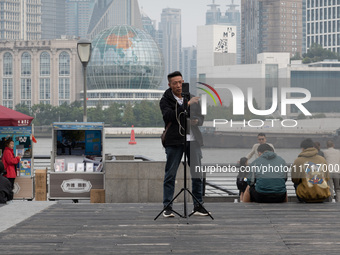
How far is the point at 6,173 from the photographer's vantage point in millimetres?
16453

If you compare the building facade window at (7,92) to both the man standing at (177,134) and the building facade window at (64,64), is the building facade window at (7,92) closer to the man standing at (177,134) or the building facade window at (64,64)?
the building facade window at (64,64)

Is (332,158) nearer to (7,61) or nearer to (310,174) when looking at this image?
(310,174)

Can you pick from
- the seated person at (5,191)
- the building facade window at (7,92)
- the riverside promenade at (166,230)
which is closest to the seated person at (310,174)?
the riverside promenade at (166,230)

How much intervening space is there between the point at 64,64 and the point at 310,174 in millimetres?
174347

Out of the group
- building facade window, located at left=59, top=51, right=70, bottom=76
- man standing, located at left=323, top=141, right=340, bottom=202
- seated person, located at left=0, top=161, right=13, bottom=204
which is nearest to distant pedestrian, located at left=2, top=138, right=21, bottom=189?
seated person, located at left=0, top=161, right=13, bottom=204

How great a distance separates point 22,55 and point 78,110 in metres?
32.0

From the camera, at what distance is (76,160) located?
1705 cm

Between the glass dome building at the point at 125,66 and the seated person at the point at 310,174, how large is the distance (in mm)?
169614

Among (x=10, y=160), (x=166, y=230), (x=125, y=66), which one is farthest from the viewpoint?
(x=125, y=66)

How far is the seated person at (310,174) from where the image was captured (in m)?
12.1

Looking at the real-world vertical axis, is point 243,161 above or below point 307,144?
below

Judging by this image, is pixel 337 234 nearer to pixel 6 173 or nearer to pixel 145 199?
pixel 145 199

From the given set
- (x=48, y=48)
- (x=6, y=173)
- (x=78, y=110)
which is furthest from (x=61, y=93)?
(x=6, y=173)

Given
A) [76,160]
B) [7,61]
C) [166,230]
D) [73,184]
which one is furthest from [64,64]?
[166,230]
